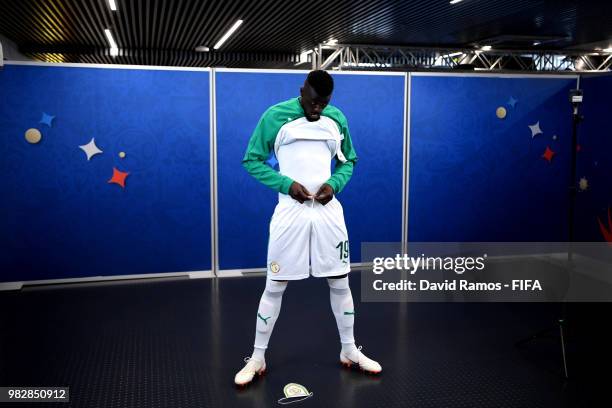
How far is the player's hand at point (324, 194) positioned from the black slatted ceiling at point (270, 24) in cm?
530

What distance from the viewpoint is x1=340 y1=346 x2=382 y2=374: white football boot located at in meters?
2.74

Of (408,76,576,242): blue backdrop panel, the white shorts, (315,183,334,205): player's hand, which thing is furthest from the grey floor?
(408,76,576,242): blue backdrop panel

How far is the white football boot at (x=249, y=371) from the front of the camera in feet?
8.51

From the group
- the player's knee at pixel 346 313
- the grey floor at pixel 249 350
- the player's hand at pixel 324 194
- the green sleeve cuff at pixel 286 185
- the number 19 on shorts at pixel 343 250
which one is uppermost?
the green sleeve cuff at pixel 286 185

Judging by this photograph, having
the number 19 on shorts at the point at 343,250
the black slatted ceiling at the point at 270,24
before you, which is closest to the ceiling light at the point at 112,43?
the black slatted ceiling at the point at 270,24

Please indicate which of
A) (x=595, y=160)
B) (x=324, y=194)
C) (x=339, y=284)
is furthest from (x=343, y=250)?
(x=595, y=160)

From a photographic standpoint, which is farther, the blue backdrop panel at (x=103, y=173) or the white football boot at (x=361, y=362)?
the blue backdrop panel at (x=103, y=173)

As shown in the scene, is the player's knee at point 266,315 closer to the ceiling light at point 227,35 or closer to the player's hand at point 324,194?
the player's hand at point 324,194

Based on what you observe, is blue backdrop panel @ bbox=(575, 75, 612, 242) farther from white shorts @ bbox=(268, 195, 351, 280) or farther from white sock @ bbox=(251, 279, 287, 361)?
white sock @ bbox=(251, 279, 287, 361)

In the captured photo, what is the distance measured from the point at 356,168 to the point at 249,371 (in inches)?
96.8

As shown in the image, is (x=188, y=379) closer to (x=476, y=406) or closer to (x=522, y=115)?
(x=476, y=406)

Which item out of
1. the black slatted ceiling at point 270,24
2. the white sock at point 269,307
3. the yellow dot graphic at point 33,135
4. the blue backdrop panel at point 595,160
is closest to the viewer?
the white sock at point 269,307

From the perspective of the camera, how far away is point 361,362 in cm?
276

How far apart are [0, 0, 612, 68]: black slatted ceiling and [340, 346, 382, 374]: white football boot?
557 cm
